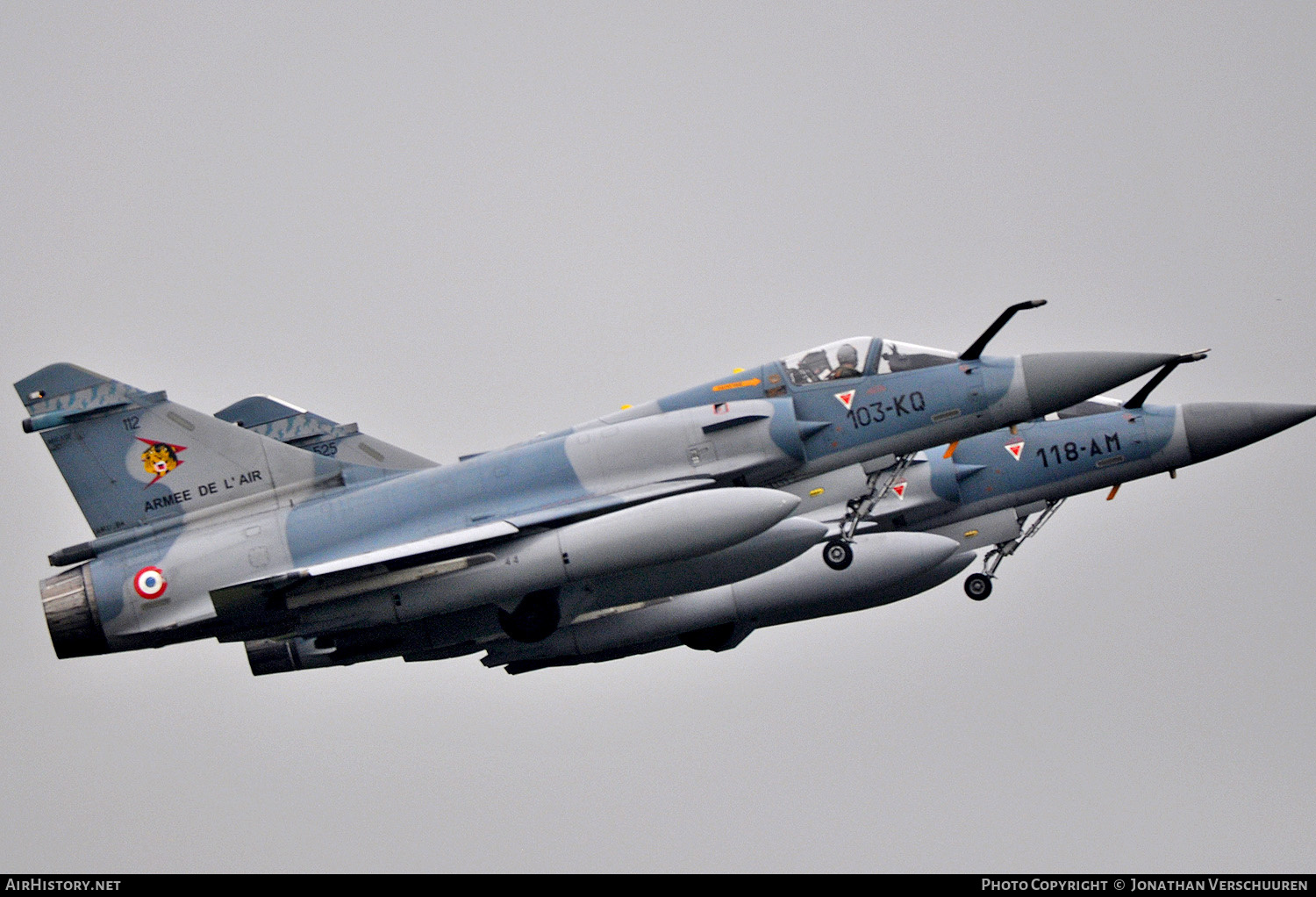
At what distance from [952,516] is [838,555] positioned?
21.6ft

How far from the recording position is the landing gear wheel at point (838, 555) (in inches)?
869

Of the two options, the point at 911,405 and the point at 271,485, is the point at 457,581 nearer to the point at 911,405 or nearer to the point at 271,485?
the point at 271,485

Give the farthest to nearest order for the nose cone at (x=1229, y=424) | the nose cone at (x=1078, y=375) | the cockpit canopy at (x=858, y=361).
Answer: the nose cone at (x=1229, y=424), the cockpit canopy at (x=858, y=361), the nose cone at (x=1078, y=375)

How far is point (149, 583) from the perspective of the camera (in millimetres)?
21984

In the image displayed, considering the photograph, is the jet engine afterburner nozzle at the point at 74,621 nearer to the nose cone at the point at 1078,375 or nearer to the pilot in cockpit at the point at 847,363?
the pilot in cockpit at the point at 847,363

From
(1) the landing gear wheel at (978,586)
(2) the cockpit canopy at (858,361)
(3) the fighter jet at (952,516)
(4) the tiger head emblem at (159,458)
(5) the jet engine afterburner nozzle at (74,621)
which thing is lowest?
(1) the landing gear wheel at (978,586)

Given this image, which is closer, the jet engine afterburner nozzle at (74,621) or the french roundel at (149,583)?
the jet engine afterburner nozzle at (74,621)

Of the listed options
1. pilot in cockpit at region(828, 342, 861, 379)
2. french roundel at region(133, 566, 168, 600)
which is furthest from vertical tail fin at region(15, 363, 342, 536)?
pilot in cockpit at region(828, 342, 861, 379)

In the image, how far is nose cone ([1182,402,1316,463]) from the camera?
26.8m

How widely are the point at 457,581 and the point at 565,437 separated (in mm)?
2402

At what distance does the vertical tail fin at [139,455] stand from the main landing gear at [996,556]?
33.8 feet

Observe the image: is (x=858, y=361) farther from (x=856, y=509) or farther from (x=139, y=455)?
(x=139, y=455)

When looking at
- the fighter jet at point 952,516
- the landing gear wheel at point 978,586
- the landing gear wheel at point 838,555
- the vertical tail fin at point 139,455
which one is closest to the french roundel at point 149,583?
the vertical tail fin at point 139,455
